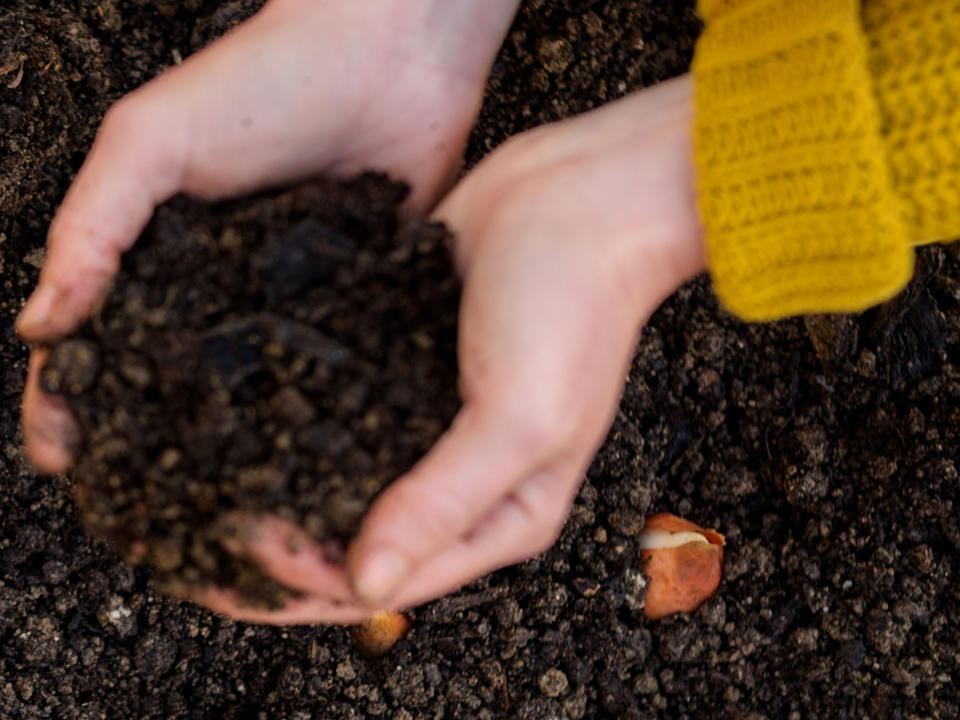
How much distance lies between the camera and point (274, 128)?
4.87 ft

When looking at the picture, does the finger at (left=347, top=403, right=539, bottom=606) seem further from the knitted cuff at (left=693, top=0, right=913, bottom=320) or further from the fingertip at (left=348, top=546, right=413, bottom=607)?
the knitted cuff at (left=693, top=0, right=913, bottom=320)

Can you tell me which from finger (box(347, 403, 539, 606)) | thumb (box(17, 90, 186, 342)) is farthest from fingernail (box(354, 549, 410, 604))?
thumb (box(17, 90, 186, 342))

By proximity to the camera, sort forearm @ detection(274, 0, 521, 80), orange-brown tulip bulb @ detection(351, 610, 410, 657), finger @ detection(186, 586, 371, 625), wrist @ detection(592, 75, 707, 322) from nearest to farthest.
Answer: finger @ detection(186, 586, 371, 625) → wrist @ detection(592, 75, 707, 322) → forearm @ detection(274, 0, 521, 80) → orange-brown tulip bulb @ detection(351, 610, 410, 657)

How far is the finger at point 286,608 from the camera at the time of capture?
49.4 inches

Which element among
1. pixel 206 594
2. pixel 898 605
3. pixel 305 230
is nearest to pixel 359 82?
pixel 305 230

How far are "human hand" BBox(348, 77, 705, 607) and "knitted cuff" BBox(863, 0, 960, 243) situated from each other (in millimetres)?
281

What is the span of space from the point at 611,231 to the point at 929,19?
1.65 feet

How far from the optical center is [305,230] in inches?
51.6

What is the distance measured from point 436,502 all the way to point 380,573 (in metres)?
0.11

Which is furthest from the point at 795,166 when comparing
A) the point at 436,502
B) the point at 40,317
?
the point at 40,317

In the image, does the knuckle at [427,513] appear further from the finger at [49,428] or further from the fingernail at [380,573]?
the finger at [49,428]

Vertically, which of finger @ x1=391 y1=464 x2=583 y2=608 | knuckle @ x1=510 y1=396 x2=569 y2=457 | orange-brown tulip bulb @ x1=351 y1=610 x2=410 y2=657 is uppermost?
knuckle @ x1=510 y1=396 x2=569 y2=457

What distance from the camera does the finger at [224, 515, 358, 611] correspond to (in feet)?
3.94

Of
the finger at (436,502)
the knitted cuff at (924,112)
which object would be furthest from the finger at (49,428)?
the knitted cuff at (924,112)
